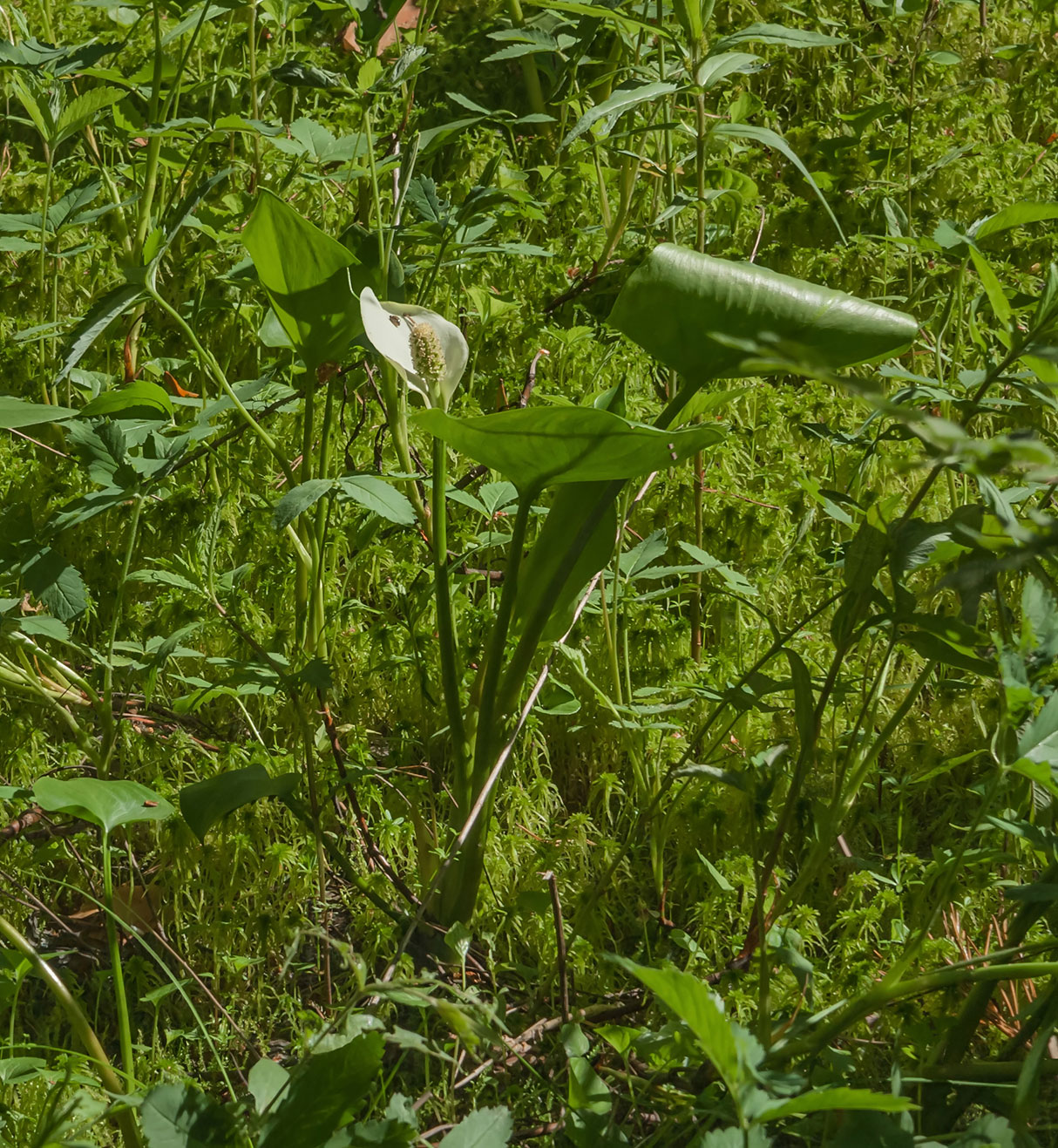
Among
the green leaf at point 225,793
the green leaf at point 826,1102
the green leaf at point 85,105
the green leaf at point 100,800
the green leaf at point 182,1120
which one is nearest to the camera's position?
the green leaf at point 826,1102

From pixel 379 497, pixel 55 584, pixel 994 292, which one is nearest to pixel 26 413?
pixel 55 584

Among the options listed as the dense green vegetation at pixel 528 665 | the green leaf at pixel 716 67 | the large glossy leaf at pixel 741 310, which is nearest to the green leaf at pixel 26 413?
the dense green vegetation at pixel 528 665

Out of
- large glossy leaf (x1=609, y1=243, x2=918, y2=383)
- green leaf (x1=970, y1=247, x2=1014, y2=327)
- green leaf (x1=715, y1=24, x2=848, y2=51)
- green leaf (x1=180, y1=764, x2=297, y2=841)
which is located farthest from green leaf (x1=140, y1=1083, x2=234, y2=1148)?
green leaf (x1=715, y1=24, x2=848, y2=51)

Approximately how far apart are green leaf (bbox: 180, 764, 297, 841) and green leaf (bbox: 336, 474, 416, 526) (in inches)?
10.1

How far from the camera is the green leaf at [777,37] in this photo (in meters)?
1.18

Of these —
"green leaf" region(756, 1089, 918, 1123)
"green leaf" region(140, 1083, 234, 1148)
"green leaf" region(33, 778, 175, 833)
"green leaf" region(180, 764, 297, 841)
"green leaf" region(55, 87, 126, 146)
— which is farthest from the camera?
"green leaf" region(55, 87, 126, 146)

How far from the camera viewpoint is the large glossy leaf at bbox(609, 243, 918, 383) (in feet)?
2.74

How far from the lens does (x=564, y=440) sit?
82 cm

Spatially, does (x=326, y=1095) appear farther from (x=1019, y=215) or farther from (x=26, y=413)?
(x=1019, y=215)

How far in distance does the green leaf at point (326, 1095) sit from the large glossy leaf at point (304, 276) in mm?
633

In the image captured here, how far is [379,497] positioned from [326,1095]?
1.71ft

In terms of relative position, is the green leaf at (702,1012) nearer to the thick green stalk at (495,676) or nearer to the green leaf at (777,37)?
the thick green stalk at (495,676)

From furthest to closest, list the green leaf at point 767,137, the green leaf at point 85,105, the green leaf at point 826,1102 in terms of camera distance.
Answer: the green leaf at point 85,105, the green leaf at point 767,137, the green leaf at point 826,1102

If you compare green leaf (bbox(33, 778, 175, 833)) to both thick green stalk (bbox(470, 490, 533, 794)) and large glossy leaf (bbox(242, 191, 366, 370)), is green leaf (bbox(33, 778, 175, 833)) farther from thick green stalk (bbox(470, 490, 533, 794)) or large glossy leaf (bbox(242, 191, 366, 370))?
large glossy leaf (bbox(242, 191, 366, 370))
